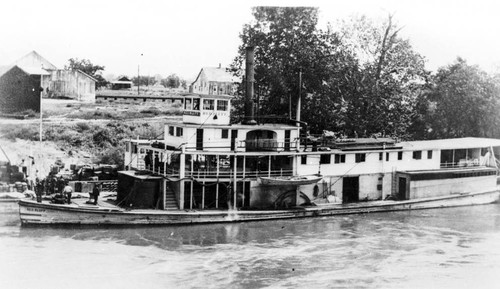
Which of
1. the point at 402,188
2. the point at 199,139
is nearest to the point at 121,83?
the point at 199,139

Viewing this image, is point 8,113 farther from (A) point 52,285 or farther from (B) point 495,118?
(B) point 495,118

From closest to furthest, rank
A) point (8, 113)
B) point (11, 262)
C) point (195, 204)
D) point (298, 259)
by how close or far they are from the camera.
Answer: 1. point (11, 262)
2. point (298, 259)
3. point (195, 204)
4. point (8, 113)

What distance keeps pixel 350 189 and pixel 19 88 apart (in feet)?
62.8

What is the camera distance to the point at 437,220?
27.8 meters

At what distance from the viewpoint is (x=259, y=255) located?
2095cm

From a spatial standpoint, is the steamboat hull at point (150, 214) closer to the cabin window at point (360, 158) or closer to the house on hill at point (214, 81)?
the cabin window at point (360, 158)

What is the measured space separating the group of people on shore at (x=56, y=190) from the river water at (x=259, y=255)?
1623 millimetres

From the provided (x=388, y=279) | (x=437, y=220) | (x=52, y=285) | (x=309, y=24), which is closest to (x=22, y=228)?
(x=52, y=285)

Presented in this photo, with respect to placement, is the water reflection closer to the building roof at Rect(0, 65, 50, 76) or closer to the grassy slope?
the building roof at Rect(0, 65, 50, 76)

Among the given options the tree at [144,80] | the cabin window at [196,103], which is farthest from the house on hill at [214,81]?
the cabin window at [196,103]

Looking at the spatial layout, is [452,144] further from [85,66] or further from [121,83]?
[121,83]

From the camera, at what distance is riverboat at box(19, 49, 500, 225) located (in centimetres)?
2533

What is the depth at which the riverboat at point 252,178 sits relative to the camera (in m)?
25.3

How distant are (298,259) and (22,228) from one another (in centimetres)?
1141
